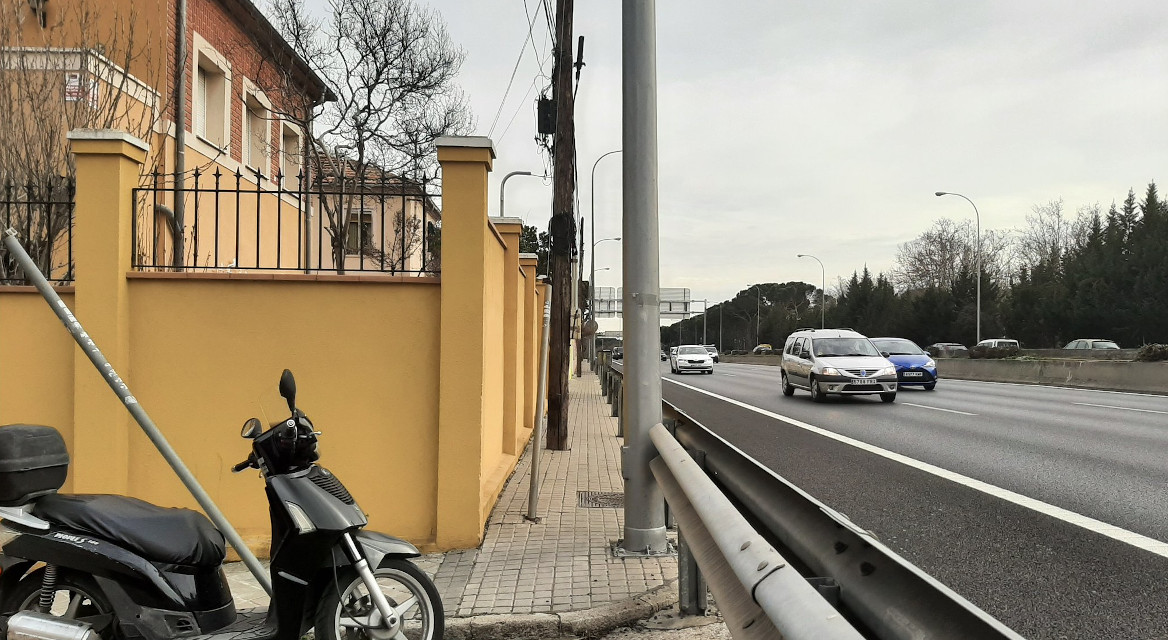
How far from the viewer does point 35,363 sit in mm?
6375

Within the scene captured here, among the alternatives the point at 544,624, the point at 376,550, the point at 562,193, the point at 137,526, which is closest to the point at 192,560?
the point at 137,526

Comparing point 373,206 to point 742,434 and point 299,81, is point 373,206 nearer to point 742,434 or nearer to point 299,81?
point 299,81

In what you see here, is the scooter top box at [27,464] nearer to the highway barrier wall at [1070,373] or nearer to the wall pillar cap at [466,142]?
the wall pillar cap at [466,142]

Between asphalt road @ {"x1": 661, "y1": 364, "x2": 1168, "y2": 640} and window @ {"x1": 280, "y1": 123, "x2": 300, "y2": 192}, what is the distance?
15.2m

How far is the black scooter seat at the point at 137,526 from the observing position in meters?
3.71

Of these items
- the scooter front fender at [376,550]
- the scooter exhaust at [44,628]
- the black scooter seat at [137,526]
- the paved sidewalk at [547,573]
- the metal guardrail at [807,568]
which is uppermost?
the metal guardrail at [807,568]

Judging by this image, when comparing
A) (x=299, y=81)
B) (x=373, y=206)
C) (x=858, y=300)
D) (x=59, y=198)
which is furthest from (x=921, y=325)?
(x=59, y=198)

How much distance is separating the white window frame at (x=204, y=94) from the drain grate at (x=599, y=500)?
13523 mm

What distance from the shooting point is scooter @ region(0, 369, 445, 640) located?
3.67 meters

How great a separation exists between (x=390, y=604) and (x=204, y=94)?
19.1 meters

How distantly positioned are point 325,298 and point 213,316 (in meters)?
0.80

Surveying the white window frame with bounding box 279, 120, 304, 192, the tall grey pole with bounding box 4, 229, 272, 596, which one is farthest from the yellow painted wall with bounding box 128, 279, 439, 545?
the white window frame with bounding box 279, 120, 304, 192

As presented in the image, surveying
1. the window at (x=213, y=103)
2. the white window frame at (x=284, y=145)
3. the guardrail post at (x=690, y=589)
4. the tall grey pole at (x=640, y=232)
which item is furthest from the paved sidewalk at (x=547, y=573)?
the white window frame at (x=284, y=145)

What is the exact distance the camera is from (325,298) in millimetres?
6434
